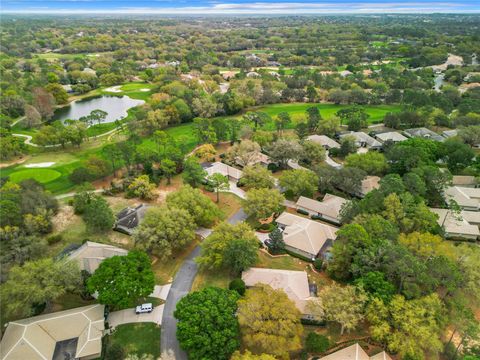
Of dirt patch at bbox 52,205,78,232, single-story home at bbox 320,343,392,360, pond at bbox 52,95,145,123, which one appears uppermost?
single-story home at bbox 320,343,392,360

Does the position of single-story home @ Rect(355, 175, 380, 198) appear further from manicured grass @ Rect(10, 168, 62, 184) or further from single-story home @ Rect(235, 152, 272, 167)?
manicured grass @ Rect(10, 168, 62, 184)

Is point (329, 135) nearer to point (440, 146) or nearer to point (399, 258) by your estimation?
point (440, 146)

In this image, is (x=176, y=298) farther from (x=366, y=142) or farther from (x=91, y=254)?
(x=366, y=142)

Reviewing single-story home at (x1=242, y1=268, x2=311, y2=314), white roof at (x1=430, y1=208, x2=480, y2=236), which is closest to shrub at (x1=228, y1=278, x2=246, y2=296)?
single-story home at (x1=242, y1=268, x2=311, y2=314)

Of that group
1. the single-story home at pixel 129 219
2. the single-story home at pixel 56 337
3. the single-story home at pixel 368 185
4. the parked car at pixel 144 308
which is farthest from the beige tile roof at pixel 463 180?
the single-story home at pixel 56 337

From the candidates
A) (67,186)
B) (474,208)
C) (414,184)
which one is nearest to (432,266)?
(414,184)

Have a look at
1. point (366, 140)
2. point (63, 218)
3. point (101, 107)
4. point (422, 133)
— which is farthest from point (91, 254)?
point (101, 107)
